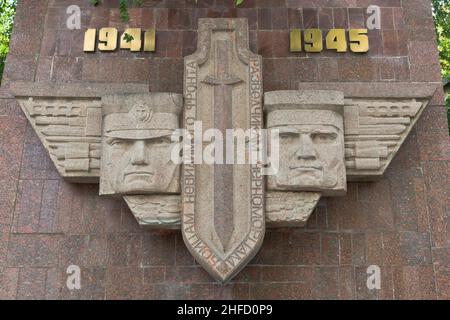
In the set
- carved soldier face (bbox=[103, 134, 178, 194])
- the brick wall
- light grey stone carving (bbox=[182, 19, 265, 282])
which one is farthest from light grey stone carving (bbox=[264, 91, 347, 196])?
carved soldier face (bbox=[103, 134, 178, 194])

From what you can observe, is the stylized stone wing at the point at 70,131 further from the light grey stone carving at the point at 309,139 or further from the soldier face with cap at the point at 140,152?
the light grey stone carving at the point at 309,139

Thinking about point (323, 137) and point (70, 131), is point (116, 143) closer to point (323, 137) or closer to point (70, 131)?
point (70, 131)

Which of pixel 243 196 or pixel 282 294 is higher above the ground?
pixel 243 196

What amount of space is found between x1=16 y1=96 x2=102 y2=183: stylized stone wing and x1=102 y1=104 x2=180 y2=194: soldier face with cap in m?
0.33

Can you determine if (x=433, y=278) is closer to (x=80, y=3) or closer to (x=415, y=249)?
(x=415, y=249)

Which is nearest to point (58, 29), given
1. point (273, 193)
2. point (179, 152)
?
point (179, 152)

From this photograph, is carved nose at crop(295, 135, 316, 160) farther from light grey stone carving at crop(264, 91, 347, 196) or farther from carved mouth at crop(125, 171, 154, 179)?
carved mouth at crop(125, 171, 154, 179)

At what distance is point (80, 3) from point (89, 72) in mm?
1392

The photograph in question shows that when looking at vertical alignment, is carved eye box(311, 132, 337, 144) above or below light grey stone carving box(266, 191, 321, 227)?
above

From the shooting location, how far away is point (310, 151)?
6.81m

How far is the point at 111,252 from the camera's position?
7141mm

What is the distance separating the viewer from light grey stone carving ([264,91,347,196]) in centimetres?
676

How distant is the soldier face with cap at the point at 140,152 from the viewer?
674cm

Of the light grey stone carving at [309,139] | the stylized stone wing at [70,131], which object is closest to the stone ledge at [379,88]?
the light grey stone carving at [309,139]
